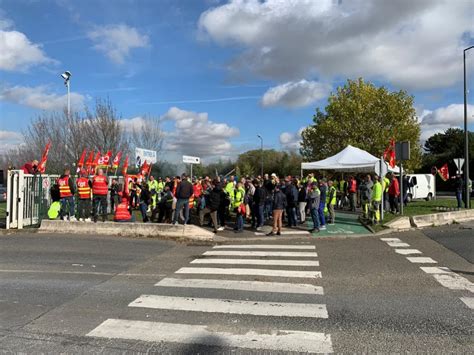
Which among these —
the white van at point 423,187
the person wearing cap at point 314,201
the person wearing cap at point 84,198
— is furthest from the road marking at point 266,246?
the white van at point 423,187

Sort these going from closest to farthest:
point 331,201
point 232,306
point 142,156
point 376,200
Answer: point 232,306 < point 376,200 < point 331,201 < point 142,156

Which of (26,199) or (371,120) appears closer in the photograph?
(26,199)

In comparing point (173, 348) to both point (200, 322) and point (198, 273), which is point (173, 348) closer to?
point (200, 322)

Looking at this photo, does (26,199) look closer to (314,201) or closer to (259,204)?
(259,204)

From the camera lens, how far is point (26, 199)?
1368cm

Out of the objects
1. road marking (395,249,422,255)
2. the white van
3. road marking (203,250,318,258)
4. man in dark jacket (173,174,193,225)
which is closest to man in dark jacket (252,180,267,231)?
man in dark jacket (173,174,193,225)

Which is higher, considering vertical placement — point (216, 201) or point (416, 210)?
point (216, 201)

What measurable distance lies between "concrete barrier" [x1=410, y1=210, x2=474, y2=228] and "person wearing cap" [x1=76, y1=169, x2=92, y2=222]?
448 inches

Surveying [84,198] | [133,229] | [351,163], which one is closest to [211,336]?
[133,229]

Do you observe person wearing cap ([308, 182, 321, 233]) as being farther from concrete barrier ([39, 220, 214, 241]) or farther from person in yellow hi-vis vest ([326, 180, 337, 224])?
concrete barrier ([39, 220, 214, 241])

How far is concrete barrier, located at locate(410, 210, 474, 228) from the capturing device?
571 inches

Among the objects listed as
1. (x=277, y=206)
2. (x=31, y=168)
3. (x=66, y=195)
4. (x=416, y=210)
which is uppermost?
(x=31, y=168)

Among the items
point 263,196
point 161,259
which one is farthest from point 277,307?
point 263,196

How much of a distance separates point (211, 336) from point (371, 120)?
35.7 m
